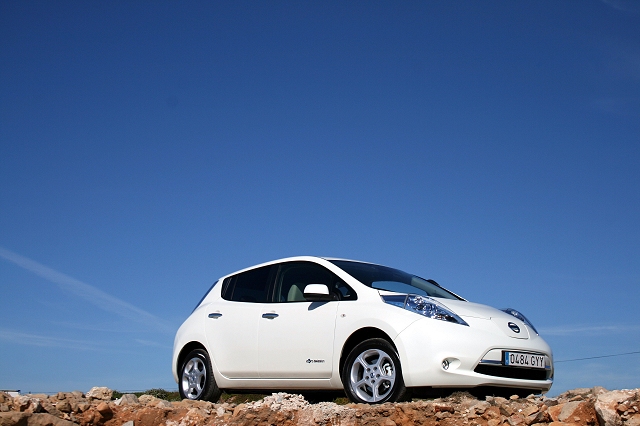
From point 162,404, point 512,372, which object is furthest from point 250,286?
point 512,372

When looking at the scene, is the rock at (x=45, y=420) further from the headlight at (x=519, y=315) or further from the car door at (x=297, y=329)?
the headlight at (x=519, y=315)

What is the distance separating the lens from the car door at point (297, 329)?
792 cm

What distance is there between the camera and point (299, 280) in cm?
877

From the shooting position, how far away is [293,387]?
8195mm

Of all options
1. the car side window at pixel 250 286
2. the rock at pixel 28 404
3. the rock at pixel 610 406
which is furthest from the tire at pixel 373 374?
the rock at pixel 28 404

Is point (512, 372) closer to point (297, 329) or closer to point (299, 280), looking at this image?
point (297, 329)

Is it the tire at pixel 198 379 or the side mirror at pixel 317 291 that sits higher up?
the side mirror at pixel 317 291

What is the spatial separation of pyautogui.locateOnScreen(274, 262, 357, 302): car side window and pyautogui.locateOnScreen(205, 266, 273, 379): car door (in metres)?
0.19

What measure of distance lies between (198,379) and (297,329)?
76.3 inches

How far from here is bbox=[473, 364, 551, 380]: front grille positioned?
7.18 meters

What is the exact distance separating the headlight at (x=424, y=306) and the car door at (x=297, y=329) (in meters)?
0.73

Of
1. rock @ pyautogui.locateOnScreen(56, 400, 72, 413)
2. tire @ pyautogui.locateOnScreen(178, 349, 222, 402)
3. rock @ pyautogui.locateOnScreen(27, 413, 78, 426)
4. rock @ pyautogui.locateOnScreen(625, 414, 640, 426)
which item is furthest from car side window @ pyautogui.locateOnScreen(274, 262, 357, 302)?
rock @ pyautogui.locateOnScreen(625, 414, 640, 426)

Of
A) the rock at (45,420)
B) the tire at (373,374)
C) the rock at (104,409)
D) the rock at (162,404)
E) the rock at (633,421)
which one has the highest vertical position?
the tire at (373,374)

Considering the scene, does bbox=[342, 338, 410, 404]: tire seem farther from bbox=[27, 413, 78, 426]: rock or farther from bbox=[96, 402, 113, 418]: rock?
bbox=[27, 413, 78, 426]: rock
